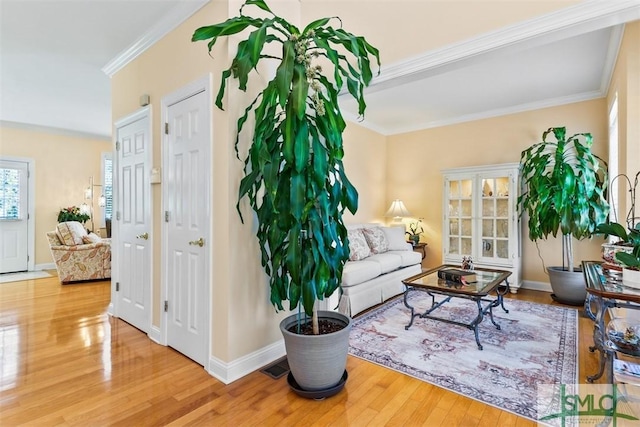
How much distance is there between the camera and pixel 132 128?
10.6 feet

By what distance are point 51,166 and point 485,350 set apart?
7.93 metres

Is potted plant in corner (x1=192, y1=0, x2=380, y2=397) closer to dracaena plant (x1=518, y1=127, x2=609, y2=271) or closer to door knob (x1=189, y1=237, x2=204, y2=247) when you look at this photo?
door knob (x1=189, y1=237, x2=204, y2=247)

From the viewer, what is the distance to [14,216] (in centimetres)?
591

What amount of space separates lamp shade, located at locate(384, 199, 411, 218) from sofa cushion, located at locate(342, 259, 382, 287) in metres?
2.06

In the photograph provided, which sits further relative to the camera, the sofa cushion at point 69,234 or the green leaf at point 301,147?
the sofa cushion at point 69,234

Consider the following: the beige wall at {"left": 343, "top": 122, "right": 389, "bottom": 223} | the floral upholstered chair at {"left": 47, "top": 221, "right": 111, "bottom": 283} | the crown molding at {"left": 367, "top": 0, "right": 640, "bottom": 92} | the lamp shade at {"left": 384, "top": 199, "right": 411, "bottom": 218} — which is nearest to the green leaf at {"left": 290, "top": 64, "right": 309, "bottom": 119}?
the crown molding at {"left": 367, "top": 0, "right": 640, "bottom": 92}

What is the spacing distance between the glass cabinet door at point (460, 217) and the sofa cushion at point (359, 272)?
6.30 ft

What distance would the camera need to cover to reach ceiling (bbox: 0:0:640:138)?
2377mm

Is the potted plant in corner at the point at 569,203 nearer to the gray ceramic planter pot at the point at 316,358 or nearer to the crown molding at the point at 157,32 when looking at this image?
the gray ceramic planter pot at the point at 316,358

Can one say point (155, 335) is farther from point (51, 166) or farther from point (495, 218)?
point (51, 166)

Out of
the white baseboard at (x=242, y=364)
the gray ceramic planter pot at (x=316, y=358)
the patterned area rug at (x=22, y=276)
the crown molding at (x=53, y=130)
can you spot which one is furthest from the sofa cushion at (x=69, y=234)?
the gray ceramic planter pot at (x=316, y=358)

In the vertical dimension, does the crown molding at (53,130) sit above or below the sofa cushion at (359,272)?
above

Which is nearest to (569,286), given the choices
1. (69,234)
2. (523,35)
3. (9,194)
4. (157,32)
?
(523,35)

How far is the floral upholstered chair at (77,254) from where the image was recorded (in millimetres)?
5031
